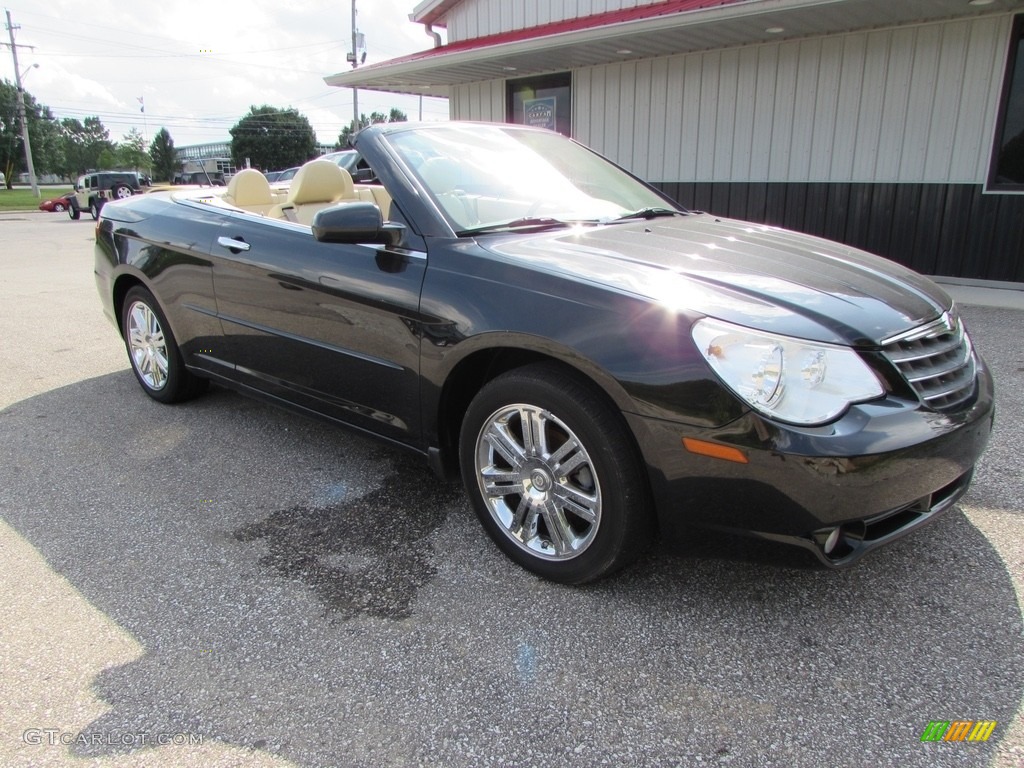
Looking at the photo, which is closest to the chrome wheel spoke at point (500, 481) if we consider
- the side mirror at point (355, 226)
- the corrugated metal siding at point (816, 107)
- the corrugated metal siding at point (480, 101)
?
the side mirror at point (355, 226)

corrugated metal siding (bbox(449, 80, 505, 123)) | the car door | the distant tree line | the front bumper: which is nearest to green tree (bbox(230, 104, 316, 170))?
the distant tree line

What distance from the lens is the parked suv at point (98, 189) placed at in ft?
89.0

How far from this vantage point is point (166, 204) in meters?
4.04

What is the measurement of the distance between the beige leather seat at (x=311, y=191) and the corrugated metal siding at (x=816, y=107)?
6.51 meters

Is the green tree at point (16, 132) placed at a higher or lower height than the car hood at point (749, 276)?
higher

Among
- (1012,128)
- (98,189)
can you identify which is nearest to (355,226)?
(1012,128)

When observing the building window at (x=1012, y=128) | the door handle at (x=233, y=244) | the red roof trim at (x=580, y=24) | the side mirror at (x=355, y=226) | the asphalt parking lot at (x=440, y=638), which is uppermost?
the red roof trim at (x=580, y=24)

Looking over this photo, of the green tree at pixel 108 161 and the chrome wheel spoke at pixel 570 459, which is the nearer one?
the chrome wheel spoke at pixel 570 459

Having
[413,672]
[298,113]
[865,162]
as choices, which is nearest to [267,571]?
[413,672]

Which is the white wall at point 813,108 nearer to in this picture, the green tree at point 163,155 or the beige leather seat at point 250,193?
the beige leather seat at point 250,193

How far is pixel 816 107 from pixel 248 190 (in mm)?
6881

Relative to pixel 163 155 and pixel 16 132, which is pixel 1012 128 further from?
pixel 163 155

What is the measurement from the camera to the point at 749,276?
2383 mm

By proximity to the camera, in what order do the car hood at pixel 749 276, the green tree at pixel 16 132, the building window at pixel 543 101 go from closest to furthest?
1. the car hood at pixel 749 276
2. the building window at pixel 543 101
3. the green tree at pixel 16 132
